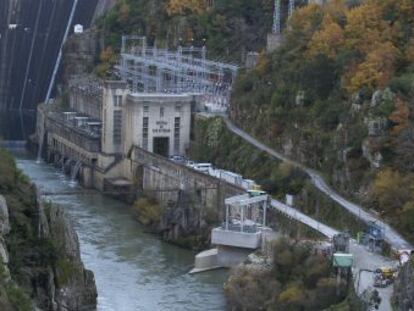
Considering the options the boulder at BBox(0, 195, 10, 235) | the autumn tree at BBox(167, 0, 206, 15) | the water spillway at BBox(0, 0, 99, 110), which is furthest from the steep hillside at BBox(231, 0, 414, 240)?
the water spillway at BBox(0, 0, 99, 110)

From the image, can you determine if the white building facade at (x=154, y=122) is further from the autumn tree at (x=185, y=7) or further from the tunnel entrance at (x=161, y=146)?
the autumn tree at (x=185, y=7)

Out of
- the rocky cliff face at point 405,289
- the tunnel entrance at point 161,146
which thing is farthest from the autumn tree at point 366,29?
the rocky cliff face at point 405,289

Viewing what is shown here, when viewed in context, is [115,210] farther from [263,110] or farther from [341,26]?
[341,26]

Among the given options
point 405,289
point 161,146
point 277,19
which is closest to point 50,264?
point 405,289

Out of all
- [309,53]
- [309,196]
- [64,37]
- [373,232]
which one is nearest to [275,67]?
[309,53]

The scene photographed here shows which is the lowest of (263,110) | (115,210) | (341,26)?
(115,210)

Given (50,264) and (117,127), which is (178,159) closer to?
(117,127)
